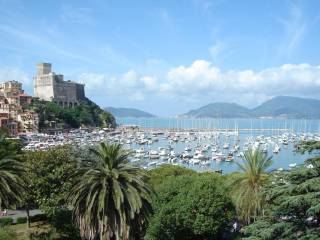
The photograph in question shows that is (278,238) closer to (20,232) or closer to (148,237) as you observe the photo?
(148,237)

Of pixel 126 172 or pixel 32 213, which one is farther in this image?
pixel 32 213

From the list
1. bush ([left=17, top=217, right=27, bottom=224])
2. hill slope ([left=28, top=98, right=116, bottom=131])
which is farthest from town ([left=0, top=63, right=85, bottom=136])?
bush ([left=17, top=217, right=27, bottom=224])

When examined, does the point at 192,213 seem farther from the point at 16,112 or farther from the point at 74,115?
the point at 74,115

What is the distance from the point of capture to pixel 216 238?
78.7ft

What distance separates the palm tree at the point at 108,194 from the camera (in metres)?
20.3

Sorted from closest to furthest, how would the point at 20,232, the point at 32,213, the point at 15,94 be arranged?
the point at 20,232
the point at 32,213
the point at 15,94

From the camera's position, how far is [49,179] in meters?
25.1

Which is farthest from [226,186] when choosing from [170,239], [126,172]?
[126,172]

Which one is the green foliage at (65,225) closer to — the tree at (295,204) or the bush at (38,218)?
the bush at (38,218)

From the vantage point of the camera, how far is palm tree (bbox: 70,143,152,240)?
2033 centimetres

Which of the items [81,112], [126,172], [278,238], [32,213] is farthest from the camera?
[81,112]

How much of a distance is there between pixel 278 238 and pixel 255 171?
10262 millimetres

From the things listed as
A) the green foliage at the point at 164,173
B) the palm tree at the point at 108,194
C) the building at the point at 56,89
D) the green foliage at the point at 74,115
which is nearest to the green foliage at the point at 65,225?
the palm tree at the point at 108,194

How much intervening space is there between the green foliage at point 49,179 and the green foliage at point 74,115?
117914mm
